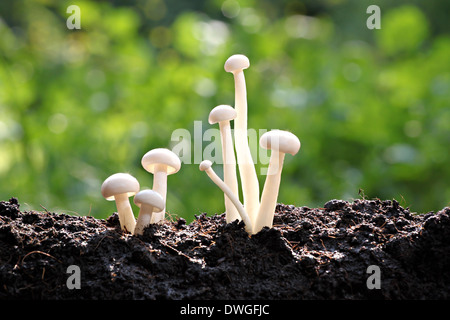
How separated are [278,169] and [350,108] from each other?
1.53 meters

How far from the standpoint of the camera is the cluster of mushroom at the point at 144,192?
75 centimetres

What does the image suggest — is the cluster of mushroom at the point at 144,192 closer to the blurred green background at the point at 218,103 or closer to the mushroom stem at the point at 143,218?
the mushroom stem at the point at 143,218

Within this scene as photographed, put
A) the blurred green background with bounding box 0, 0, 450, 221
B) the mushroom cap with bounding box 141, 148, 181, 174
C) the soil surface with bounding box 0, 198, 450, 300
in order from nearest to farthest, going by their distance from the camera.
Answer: the soil surface with bounding box 0, 198, 450, 300, the mushroom cap with bounding box 141, 148, 181, 174, the blurred green background with bounding box 0, 0, 450, 221

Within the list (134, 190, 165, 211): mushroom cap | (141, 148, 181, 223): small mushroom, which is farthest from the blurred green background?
(134, 190, 165, 211): mushroom cap

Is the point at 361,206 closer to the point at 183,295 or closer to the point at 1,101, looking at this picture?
the point at 183,295

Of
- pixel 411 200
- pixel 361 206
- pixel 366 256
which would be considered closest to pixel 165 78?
pixel 411 200

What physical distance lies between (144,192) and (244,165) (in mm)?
190

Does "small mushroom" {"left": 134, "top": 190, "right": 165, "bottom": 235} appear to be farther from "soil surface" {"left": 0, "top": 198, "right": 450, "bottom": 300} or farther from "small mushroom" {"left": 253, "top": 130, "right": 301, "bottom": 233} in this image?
"small mushroom" {"left": 253, "top": 130, "right": 301, "bottom": 233}

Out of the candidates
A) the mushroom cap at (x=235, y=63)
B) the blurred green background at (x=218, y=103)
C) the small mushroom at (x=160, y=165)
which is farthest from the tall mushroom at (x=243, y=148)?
the blurred green background at (x=218, y=103)

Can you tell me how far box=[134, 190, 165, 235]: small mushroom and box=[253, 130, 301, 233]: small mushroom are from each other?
6.6 inches

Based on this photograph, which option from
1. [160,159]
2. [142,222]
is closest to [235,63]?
[160,159]

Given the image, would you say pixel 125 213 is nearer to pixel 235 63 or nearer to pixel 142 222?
pixel 142 222

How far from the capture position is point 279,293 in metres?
0.70

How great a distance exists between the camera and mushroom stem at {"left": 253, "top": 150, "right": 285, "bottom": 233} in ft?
2.55
